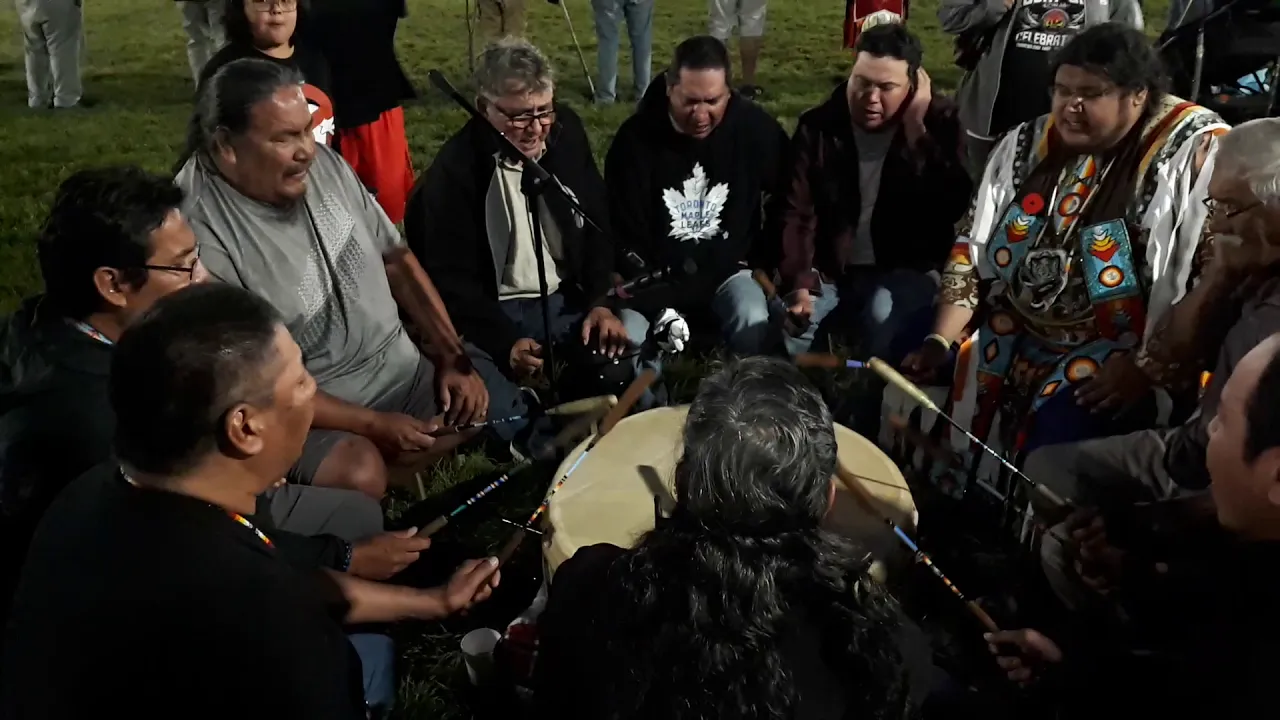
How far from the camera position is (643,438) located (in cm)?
285

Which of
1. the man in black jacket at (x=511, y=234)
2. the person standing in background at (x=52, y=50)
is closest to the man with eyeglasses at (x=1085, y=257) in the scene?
the man in black jacket at (x=511, y=234)

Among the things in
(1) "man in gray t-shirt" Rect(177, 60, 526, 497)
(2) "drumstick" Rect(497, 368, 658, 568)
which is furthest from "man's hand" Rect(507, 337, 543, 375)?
(2) "drumstick" Rect(497, 368, 658, 568)

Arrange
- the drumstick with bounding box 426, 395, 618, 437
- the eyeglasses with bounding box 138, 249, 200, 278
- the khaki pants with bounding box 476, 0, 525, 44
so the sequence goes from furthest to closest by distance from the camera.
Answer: the khaki pants with bounding box 476, 0, 525, 44 → the drumstick with bounding box 426, 395, 618, 437 → the eyeglasses with bounding box 138, 249, 200, 278

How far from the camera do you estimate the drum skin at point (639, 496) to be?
2.51m

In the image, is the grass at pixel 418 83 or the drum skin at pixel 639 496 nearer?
the drum skin at pixel 639 496

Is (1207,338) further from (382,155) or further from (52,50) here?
(52,50)

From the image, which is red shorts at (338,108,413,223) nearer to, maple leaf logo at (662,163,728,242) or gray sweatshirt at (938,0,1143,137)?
maple leaf logo at (662,163,728,242)

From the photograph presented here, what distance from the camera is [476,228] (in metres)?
3.90

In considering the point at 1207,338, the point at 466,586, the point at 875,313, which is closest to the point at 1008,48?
the point at 875,313

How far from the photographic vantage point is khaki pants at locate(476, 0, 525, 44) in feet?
25.6

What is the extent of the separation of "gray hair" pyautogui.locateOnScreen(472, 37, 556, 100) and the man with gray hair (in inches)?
82.5

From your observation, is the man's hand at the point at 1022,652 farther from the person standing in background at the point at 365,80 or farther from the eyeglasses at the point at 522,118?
the person standing in background at the point at 365,80

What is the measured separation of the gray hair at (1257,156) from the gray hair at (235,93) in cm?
257

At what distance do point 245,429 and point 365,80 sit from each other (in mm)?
3365
